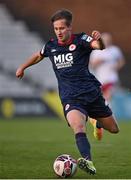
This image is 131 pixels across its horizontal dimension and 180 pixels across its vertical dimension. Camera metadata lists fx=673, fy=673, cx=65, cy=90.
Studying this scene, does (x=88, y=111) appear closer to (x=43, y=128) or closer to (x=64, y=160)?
(x=64, y=160)

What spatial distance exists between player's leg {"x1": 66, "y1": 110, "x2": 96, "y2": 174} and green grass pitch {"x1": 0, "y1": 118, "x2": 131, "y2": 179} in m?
0.15

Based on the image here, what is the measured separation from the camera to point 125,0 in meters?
21.9

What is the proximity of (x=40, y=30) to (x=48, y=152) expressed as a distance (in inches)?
479

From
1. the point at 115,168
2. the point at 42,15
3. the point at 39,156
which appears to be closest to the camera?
the point at 115,168

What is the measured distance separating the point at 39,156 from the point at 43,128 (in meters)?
6.30

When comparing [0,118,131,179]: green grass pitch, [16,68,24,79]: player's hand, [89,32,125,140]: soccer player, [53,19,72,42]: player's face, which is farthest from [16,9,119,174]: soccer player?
[89,32,125,140]: soccer player

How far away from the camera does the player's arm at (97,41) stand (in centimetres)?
718

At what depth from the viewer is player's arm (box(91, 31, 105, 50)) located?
7180 mm

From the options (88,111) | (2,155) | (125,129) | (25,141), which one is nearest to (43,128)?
(125,129)

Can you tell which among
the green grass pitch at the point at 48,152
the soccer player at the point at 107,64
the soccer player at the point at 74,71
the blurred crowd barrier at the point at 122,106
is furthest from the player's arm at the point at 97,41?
the blurred crowd barrier at the point at 122,106

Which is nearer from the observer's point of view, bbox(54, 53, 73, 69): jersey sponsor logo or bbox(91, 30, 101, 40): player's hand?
bbox(91, 30, 101, 40): player's hand

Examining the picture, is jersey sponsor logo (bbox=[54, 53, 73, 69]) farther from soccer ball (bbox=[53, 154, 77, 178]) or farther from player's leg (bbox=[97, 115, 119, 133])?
soccer ball (bbox=[53, 154, 77, 178])

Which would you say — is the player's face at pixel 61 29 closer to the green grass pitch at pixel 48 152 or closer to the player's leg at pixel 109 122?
the player's leg at pixel 109 122

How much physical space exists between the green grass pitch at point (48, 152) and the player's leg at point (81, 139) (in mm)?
149
